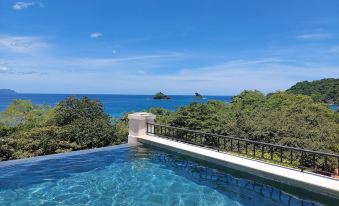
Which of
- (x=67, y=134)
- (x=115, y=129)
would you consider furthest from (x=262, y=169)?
(x=67, y=134)

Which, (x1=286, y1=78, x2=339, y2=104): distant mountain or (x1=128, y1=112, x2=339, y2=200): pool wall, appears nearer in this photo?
(x1=128, y1=112, x2=339, y2=200): pool wall

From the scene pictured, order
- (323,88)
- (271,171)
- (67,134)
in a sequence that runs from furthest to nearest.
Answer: (323,88)
(67,134)
(271,171)

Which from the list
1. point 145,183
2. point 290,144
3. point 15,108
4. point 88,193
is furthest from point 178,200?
point 15,108

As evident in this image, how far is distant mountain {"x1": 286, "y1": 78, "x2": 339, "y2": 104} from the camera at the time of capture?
82.0 meters

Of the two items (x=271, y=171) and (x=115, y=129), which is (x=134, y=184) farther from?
(x=115, y=129)

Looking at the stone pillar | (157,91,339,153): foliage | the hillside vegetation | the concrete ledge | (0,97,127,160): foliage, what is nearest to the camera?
the concrete ledge

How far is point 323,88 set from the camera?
285ft

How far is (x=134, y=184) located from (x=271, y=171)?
11.1 feet

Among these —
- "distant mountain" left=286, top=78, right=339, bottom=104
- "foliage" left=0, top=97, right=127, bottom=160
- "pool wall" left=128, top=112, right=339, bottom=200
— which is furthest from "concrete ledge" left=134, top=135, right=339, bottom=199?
"distant mountain" left=286, top=78, right=339, bottom=104

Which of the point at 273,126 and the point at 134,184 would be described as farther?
the point at 273,126

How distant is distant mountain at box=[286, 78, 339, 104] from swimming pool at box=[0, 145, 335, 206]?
79772 mm

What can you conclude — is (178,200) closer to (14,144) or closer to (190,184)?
(190,184)

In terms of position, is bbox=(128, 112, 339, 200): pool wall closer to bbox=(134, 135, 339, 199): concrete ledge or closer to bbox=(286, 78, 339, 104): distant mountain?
bbox=(134, 135, 339, 199): concrete ledge

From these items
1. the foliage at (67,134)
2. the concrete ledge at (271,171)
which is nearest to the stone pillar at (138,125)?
the foliage at (67,134)
